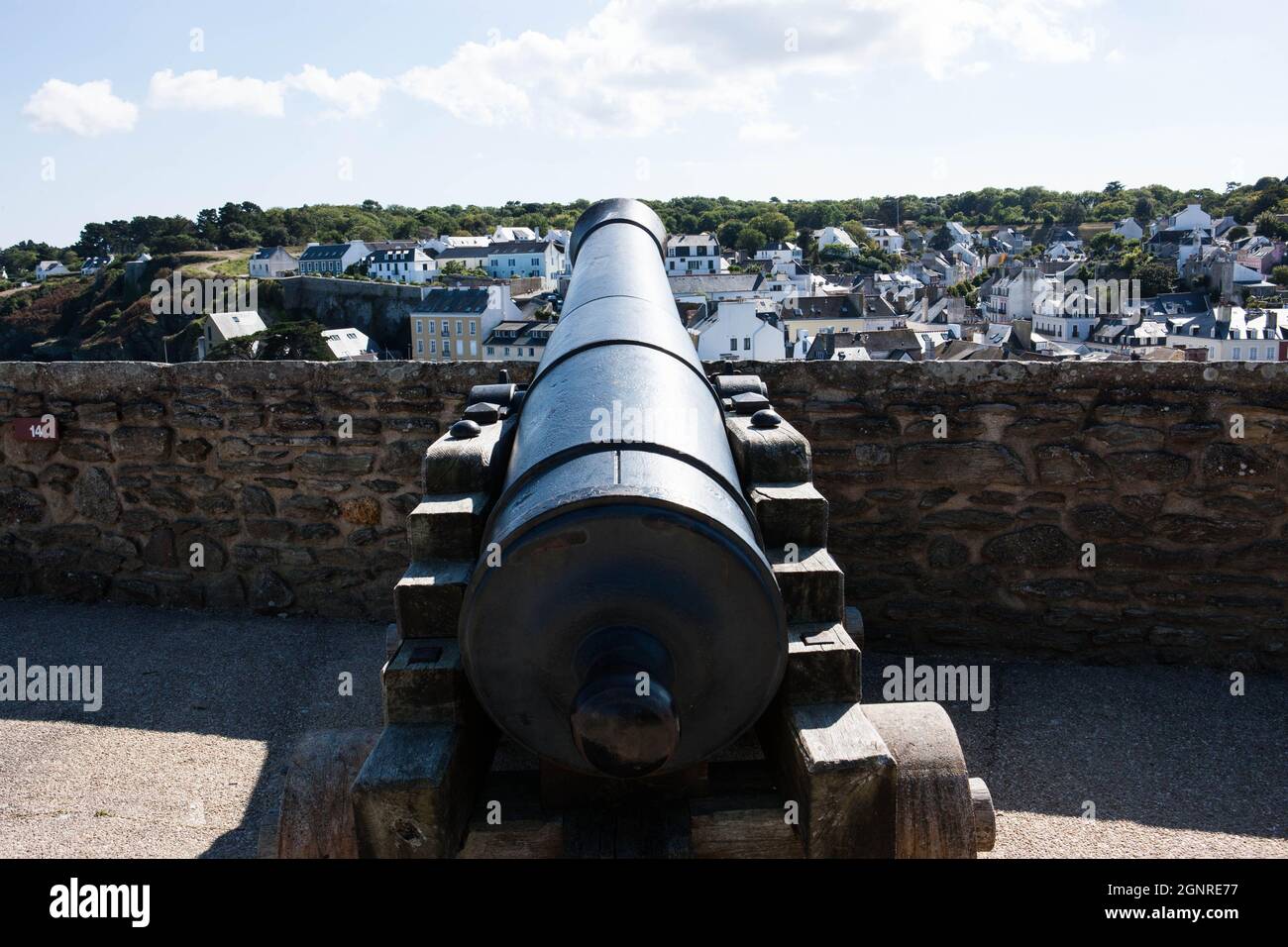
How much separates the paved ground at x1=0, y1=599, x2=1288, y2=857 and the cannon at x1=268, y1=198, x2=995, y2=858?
1177 mm

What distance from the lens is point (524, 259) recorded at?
286 ft

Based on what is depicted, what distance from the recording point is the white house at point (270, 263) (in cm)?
7335

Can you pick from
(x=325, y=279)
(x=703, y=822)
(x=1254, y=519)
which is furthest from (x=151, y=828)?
(x=325, y=279)

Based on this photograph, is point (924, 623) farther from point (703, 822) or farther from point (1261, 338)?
point (1261, 338)

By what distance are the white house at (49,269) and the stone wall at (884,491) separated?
89.4 m

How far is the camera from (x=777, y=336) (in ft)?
129

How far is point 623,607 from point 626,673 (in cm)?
13

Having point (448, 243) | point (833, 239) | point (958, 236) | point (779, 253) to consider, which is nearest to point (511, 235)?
point (448, 243)

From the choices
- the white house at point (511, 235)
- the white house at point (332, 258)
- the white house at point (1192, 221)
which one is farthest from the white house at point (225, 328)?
the white house at point (1192, 221)

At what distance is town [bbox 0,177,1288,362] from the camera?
126ft

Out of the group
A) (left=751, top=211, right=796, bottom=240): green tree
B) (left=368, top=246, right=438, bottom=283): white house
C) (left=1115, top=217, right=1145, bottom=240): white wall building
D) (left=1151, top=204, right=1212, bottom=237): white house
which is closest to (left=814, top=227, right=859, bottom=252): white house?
(left=751, top=211, right=796, bottom=240): green tree

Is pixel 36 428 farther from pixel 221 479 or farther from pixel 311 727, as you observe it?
pixel 311 727
